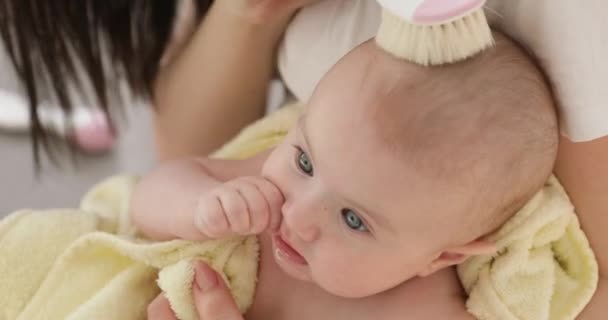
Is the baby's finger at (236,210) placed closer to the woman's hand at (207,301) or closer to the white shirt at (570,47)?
the woman's hand at (207,301)

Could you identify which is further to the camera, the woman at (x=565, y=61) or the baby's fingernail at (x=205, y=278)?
the baby's fingernail at (x=205, y=278)

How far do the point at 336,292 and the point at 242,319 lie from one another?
100 millimetres

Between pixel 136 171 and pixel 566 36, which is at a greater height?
pixel 566 36

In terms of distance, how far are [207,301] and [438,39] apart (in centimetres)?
32

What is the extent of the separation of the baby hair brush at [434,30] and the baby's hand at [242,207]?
0.16 meters

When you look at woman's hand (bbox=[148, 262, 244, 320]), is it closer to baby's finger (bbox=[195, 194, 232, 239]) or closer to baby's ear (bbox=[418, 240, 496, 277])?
baby's finger (bbox=[195, 194, 232, 239])

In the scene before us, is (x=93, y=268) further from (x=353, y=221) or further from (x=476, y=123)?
(x=476, y=123)

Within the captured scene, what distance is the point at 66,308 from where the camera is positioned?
87 cm

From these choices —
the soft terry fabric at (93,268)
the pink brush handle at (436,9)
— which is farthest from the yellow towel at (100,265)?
the pink brush handle at (436,9)

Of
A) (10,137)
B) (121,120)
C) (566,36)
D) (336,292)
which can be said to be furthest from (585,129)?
(10,137)

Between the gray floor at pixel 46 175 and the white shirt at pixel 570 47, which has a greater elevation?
the white shirt at pixel 570 47

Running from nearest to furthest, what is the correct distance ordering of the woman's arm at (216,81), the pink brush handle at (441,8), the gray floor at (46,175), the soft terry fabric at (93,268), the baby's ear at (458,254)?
the pink brush handle at (441,8) → the baby's ear at (458,254) → the soft terry fabric at (93,268) → the woman's arm at (216,81) → the gray floor at (46,175)

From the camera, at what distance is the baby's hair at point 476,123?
0.64 metres

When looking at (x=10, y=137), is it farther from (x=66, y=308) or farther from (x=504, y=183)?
(x=504, y=183)
